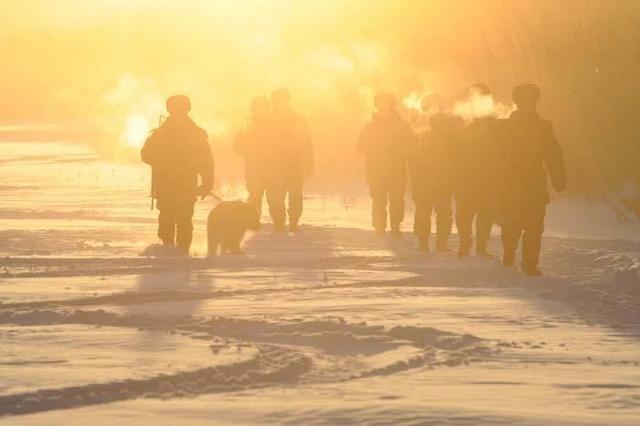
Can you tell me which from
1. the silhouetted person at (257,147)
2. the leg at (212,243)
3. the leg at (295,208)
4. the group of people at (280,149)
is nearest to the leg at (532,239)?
the leg at (212,243)

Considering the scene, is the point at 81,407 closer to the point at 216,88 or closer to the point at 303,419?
the point at 303,419

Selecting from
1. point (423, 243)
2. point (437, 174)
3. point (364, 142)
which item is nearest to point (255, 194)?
point (364, 142)

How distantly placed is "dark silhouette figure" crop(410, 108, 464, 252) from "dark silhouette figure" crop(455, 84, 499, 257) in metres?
0.18

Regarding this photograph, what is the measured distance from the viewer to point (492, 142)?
16.5 metres

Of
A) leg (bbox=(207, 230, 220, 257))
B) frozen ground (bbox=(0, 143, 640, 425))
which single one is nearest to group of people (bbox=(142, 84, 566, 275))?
leg (bbox=(207, 230, 220, 257))

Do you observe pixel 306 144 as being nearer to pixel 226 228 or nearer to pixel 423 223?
pixel 423 223

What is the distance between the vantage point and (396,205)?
2109 centimetres

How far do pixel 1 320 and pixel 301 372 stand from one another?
10.4ft

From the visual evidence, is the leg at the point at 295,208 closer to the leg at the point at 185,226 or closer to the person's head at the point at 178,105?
the leg at the point at 185,226

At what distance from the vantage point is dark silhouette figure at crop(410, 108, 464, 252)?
18.6m

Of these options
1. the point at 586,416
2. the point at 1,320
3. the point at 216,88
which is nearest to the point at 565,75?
the point at 1,320

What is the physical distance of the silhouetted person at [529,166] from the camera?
622 inches

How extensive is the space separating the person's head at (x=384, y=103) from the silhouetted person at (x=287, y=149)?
1588 mm

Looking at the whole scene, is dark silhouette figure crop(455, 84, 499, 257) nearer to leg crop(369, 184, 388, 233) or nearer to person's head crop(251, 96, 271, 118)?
leg crop(369, 184, 388, 233)
